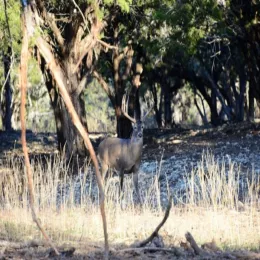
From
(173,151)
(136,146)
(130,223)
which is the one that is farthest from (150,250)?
(173,151)

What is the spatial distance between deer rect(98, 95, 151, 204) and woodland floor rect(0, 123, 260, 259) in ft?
6.12

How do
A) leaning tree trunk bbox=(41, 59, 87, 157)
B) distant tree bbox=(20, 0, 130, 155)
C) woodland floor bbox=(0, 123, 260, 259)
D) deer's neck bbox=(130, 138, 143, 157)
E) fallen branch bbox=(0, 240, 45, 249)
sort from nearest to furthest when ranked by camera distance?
woodland floor bbox=(0, 123, 260, 259)
fallen branch bbox=(0, 240, 45, 249)
deer's neck bbox=(130, 138, 143, 157)
distant tree bbox=(20, 0, 130, 155)
leaning tree trunk bbox=(41, 59, 87, 157)

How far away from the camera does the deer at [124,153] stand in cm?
1460

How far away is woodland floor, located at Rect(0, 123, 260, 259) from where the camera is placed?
22.5 feet

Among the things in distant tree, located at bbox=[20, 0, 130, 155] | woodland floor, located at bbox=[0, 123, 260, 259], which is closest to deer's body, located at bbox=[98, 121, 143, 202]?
woodland floor, located at bbox=[0, 123, 260, 259]

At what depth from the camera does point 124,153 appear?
48.8ft

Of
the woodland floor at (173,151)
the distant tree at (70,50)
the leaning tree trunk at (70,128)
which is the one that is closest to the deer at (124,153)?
the woodland floor at (173,151)

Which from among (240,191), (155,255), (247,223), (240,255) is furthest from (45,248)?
(240,191)

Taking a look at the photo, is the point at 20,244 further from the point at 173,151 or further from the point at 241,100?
the point at 241,100

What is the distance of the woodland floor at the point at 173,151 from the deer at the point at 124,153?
1.87m

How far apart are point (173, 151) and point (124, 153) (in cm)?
587

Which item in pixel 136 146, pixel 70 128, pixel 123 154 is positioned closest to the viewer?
pixel 136 146

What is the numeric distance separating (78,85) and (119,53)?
190 inches

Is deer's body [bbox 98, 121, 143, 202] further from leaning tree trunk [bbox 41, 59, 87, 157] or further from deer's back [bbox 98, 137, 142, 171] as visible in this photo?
leaning tree trunk [bbox 41, 59, 87, 157]
